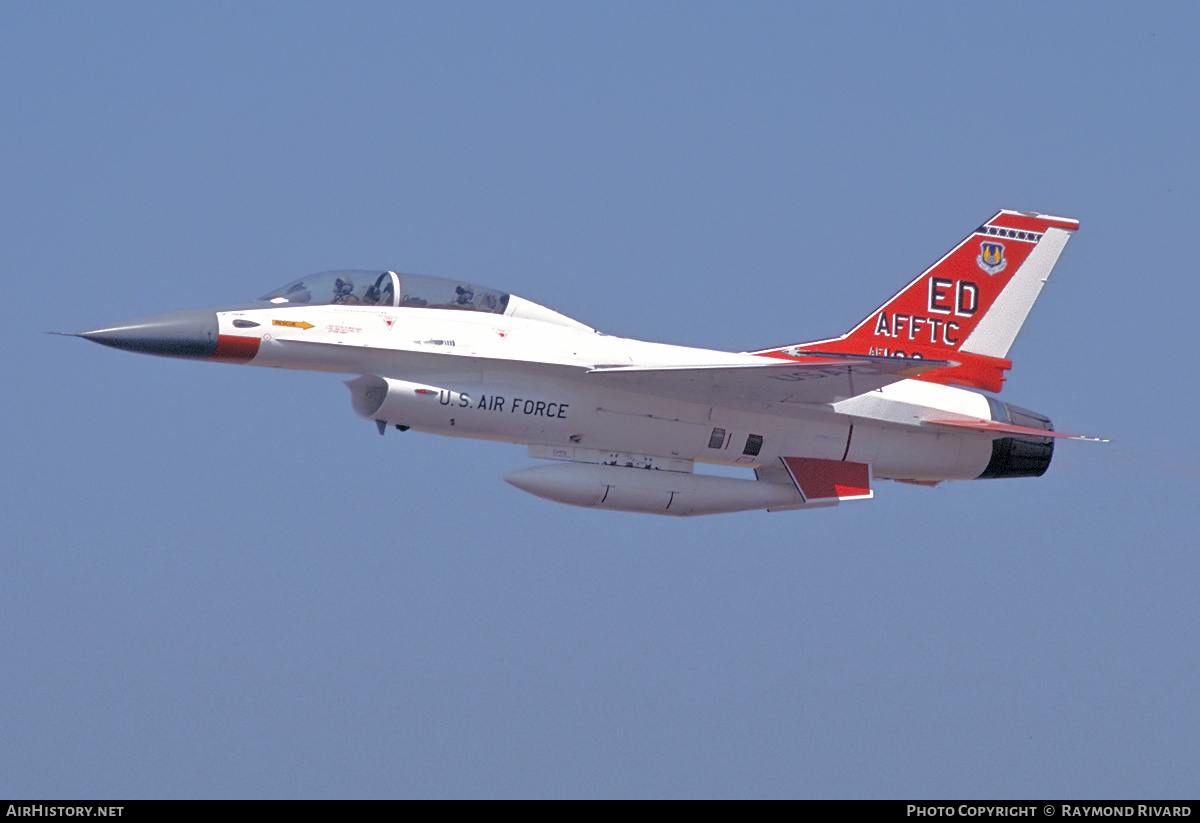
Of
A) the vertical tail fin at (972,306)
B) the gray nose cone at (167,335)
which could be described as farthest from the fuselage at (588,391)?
the vertical tail fin at (972,306)

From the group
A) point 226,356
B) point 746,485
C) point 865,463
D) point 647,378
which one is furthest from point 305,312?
point 865,463

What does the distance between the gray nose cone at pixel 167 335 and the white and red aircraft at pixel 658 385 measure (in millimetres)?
24

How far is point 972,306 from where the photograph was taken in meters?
24.9

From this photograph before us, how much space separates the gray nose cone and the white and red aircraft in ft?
0.08

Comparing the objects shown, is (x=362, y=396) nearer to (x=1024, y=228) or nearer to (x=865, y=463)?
(x=865, y=463)

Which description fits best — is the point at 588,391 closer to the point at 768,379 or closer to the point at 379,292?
the point at 768,379

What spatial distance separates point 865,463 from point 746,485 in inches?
73.4

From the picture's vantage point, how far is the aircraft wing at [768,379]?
21594 mm

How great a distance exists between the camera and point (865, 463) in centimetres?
2381

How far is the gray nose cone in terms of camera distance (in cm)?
2061

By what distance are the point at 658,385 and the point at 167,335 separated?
A: 6.06 m

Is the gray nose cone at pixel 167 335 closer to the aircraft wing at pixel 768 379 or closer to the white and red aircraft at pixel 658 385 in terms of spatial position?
the white and red aircraft at pixel 658 385
